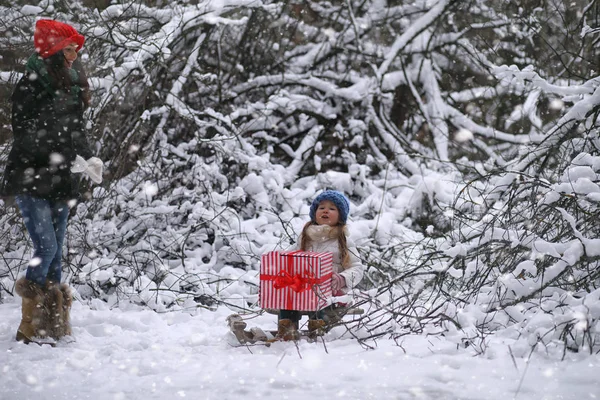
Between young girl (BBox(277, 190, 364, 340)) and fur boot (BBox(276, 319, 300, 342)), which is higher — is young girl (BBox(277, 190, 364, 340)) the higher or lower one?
the higher one

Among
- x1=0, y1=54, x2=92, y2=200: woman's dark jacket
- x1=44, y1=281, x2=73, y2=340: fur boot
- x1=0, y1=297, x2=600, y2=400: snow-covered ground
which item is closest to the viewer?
x1=0, y1=297, x2=600, y2=400: snow-covered ground

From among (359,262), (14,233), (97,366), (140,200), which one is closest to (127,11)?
(140,200)

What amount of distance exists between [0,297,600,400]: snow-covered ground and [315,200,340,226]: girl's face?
0.93 m

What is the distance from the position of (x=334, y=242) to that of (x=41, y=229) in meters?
1.87

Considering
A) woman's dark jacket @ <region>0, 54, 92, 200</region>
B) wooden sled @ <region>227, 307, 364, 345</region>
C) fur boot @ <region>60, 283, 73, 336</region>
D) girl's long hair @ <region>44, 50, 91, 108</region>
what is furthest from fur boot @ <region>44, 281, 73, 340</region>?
girl's long hair @ <region>44, 50, 91, 108</region>

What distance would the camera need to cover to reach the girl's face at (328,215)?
4.46 m

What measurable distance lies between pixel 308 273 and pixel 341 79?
5.08 metres

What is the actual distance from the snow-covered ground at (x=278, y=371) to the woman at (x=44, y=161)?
0.85 ft

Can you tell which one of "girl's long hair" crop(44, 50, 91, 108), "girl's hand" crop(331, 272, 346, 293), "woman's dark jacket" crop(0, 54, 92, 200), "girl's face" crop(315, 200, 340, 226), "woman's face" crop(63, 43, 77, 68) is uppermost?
"woman's face" crop(63, 43, 77, 68)

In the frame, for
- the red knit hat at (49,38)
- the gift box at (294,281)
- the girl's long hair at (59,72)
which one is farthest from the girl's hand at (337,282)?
the red knit hat at (49,38)

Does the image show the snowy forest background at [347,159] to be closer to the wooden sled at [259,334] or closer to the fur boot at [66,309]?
the wooden sled at [259,334]

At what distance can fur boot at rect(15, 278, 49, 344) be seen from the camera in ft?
12.3

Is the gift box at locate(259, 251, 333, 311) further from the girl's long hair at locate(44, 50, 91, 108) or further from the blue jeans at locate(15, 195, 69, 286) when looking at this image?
the girl's long hair at locate(44, 50, 91, 108)

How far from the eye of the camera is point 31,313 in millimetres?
3766
